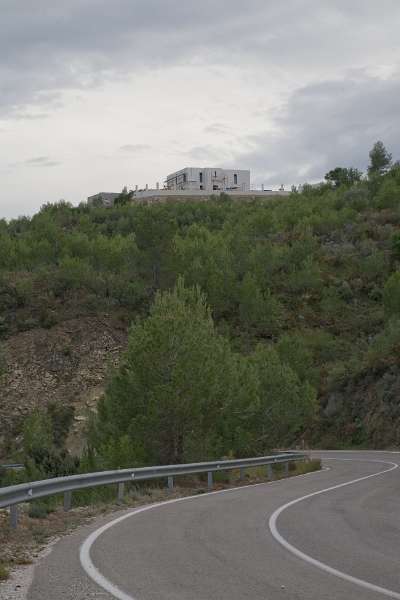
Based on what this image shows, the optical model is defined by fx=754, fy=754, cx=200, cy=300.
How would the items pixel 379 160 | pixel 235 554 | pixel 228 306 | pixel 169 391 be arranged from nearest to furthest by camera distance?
pixel 235 554, pixel 169 391, pixel 228 306, pixel 379 160

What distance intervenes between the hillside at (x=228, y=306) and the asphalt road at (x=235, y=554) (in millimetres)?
31109

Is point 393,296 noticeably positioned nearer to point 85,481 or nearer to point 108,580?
point 85,481

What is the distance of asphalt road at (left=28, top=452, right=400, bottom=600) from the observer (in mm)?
6934

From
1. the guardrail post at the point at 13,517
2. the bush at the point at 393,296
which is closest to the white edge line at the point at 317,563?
the guardrail post at the point at 13,517

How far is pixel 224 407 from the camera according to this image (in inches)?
953

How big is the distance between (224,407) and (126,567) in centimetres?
1625

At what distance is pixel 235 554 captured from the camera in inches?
351

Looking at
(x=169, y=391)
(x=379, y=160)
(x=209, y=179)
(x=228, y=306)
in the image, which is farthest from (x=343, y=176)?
(x=169, y=391)

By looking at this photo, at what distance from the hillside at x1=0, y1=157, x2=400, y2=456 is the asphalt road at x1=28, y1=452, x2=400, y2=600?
3111 centimetres

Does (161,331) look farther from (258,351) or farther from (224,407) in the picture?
(258,351)

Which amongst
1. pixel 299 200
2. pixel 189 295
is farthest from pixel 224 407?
pixel 299 200

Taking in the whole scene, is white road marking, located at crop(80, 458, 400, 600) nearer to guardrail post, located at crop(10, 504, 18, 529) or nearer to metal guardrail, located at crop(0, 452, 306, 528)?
metal guardrail, located at crop(0, 452, 306, 528)

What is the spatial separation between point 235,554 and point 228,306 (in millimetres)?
52897

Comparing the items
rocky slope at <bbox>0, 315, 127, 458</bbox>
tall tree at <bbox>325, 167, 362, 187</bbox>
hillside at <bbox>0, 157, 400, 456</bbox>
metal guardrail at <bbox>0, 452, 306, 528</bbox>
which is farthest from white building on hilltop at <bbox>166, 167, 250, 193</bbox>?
metal guardrail at <bbox>0, 452, 306, 528</bbox>
